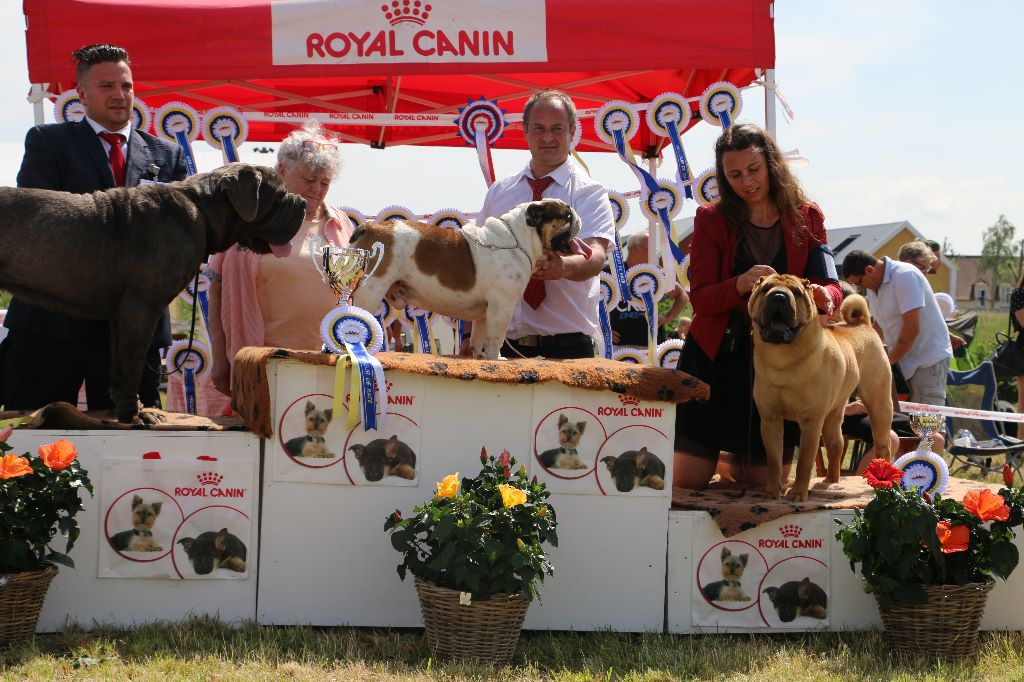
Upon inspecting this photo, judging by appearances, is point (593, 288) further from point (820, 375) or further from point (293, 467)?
point (293, 467)

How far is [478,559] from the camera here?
297 centimetres

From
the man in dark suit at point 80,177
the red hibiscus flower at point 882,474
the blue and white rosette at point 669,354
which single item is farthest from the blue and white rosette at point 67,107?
the red hibiscus flower at point 882,474

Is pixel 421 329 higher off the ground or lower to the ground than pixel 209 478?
higher

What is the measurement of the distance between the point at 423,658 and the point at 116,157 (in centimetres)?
223

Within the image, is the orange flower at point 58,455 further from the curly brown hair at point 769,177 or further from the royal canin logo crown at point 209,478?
the curly brown hair at point 769,177

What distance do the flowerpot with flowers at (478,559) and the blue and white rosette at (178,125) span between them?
160 inches

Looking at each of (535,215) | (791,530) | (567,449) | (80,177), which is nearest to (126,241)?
(80,177)

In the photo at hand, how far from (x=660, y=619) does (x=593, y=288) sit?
1.43 m

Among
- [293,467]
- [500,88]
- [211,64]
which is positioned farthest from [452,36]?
[293,467]

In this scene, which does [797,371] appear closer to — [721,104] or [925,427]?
[925,427]

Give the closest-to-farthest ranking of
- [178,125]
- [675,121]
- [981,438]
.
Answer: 1. [178,125]
2. [675,121]
3. [981,438]

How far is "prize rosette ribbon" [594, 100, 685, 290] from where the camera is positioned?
6.67 m

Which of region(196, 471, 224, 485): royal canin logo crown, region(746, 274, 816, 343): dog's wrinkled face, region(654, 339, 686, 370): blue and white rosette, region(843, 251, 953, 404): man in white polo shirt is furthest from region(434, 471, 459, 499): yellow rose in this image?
region(843, 251, 953, 404): man in white polo shirt

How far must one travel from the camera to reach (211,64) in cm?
635
